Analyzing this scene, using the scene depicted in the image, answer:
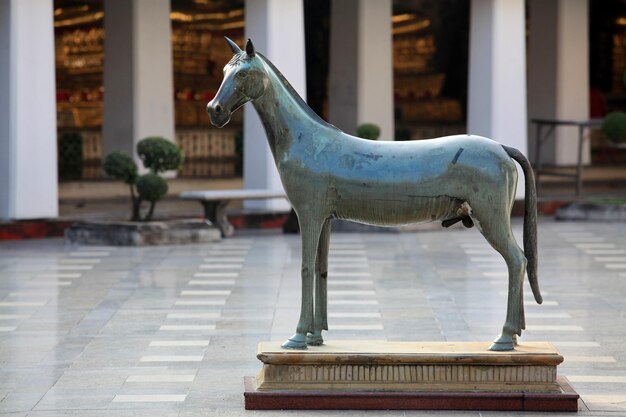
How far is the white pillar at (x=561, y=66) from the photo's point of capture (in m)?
23.5

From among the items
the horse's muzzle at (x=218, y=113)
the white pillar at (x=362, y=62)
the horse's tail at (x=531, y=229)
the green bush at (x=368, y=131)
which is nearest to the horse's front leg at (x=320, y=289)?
the horse's muzzle at (x=218, y=113)

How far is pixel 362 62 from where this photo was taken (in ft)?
69.9

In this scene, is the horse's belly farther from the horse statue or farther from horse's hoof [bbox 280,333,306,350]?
horse's hoof [bbox 280,333,306,350]

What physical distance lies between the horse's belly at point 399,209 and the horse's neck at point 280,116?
0.47 meters

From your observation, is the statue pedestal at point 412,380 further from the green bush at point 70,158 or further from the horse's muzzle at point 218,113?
the green bush at point 70,158

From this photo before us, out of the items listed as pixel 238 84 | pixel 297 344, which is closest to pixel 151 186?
pixel 238 84

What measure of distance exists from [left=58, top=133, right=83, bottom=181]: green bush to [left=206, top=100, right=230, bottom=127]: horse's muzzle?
44.2 feet

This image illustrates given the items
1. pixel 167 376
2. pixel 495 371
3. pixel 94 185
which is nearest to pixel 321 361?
pixel 495 371

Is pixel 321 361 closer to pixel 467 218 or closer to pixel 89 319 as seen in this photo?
pixel 467 218

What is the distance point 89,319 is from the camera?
438 inches

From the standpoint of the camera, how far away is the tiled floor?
8.39m

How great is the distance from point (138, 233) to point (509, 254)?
9104mm

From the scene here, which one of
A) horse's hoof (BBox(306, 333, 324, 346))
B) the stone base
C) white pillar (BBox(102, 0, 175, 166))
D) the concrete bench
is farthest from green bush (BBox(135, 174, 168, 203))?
horse's hoof (BBox(306, 333, 324, 346))

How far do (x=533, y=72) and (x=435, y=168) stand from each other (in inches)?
662
